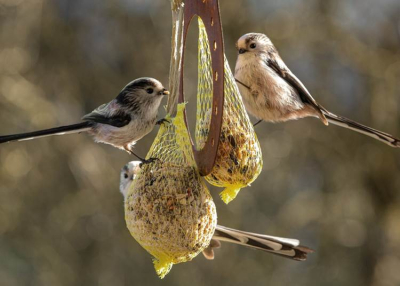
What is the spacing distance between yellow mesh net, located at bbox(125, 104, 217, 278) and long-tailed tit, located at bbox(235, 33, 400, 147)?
0.90m

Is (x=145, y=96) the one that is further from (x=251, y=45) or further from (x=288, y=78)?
(x=288, y=78)

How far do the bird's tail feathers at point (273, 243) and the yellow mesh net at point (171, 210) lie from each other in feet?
3.22

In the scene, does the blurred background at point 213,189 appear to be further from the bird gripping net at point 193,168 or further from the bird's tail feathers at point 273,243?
the bird gripping net at point 193,168

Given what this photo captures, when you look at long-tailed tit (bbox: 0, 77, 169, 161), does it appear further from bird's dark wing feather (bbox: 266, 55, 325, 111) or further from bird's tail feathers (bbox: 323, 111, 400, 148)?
bird's tail feathers (bbox: 323, 111, 400, 148)

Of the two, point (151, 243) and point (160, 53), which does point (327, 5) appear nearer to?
point (160, 53)

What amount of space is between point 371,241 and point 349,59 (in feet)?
9.23

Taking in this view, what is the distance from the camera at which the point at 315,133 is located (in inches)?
387

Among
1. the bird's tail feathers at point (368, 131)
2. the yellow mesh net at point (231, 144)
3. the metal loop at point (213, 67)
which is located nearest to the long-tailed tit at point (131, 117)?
the yellow mesh net at point (231, 144)

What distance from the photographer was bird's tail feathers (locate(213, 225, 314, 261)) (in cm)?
428

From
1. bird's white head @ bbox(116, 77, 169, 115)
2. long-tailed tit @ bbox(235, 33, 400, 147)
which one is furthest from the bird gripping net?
long-tailed tit @ bbox(235, 33, 400, 147)

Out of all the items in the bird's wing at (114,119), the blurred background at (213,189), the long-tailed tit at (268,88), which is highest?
the long-tailed tit at (268,88)

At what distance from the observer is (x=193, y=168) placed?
346 cm

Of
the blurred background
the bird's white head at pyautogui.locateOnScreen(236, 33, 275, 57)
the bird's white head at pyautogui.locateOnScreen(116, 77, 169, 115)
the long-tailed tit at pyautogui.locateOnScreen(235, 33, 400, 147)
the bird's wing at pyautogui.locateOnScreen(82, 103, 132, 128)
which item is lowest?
the blurred background

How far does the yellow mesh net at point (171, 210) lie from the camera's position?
329 centimetres
